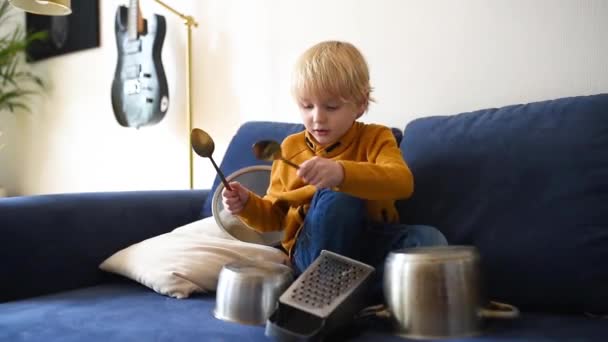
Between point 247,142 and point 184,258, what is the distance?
0.41 meters

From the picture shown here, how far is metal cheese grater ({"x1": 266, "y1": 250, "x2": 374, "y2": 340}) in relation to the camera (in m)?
0.72

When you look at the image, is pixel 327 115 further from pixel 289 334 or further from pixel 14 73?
pixel 14 73

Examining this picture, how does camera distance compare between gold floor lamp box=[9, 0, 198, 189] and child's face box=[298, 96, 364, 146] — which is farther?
gold floor lamp box=[9, 0, 198, 189]

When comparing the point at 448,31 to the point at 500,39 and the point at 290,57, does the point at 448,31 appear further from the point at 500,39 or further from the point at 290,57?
the point at 290,57

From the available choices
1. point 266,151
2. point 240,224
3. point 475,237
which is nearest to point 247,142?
point 240,224

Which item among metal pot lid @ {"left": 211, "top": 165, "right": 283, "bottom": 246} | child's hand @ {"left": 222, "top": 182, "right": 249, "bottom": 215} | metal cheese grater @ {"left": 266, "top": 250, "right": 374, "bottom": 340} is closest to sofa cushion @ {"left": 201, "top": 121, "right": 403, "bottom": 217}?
metal pot lid @ {"left": 211, "top": 165, "right": 283, "bottom": 246}

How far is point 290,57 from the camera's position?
5.11 ft

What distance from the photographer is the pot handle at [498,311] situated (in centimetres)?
77

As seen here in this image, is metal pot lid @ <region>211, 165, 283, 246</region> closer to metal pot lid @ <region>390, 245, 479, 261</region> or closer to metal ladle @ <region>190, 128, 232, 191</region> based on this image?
metal ladle @ <region>190, 128, 232, 191</region>

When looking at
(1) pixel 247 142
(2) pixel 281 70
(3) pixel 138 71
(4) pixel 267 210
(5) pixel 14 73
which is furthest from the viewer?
(5) pixel 14 73

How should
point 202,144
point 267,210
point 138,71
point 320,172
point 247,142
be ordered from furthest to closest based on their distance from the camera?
1. point 138,71
2. point 247,142
3. point 267,210
4. point 202,144
5. point 320,172

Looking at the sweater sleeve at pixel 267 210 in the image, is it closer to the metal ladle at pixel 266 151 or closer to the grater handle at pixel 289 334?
the metal ladle at pixel 266 151

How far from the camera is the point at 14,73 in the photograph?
2494 millimetres

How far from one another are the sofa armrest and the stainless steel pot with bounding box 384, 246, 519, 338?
0.69m
